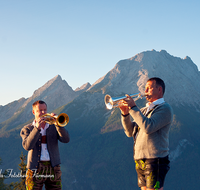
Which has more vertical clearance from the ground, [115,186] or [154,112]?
[115,186]

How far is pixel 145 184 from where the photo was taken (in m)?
5.03

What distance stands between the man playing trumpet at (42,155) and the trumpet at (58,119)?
91 millimetres

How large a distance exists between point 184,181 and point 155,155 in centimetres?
17600

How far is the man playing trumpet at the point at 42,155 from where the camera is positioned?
17.9 ft

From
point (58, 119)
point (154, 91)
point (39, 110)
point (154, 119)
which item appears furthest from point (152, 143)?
point (39, 110)

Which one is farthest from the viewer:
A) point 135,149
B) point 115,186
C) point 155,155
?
point 115,186

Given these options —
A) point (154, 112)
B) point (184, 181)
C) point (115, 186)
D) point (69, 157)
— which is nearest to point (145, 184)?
point (154, 112)

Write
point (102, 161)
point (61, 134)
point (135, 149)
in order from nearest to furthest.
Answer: point (135, 149) < point (61, 134) < point (102, 161)

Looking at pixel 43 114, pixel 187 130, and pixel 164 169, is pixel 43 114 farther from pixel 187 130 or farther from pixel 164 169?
pixel 187 130

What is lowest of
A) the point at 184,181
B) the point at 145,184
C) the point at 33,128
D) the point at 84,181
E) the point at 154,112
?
the point at 145,184

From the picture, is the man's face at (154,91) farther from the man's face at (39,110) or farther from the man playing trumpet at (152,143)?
the man's face at (39,110)

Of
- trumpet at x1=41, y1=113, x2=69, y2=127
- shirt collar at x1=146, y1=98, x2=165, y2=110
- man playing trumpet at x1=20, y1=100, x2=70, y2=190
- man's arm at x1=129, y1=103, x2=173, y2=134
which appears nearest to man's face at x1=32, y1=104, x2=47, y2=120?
man playing trumpet at x1=20, y1=100, x2=70, y2=190

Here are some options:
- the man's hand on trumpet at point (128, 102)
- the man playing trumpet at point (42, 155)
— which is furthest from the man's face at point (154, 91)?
the man playing trumpet at point (42, 155)

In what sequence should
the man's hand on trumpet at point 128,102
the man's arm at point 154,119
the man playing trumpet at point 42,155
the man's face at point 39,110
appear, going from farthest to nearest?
the man's face at point 39,110 → the man playing trumpet at point 42,155 → the man's hand on trumpet at point 128,102 → the man's arm at point 154,119
